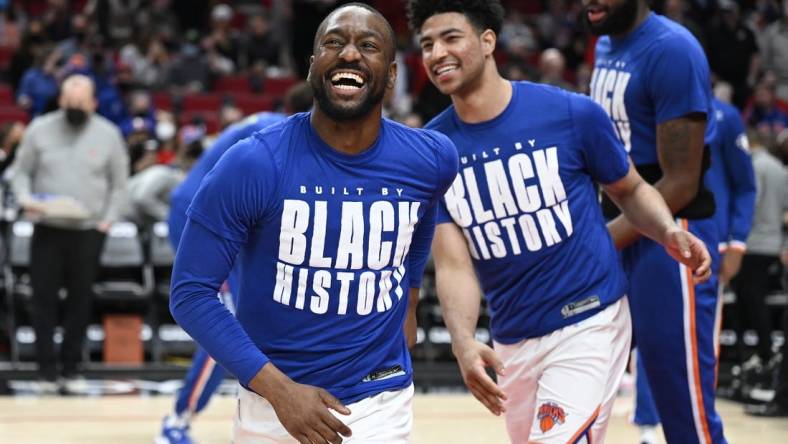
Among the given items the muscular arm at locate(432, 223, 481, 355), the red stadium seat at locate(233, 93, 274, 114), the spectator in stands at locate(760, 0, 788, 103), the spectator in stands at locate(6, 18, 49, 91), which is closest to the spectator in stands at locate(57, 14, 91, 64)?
the spectator in stands at locate(6, 18, 49, 91)

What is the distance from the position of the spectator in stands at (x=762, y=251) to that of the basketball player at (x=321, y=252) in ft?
24.3

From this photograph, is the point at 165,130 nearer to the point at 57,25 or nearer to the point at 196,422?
the point at 57,25

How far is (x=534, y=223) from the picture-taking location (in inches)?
163

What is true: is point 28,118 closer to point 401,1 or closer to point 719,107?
point 401,1

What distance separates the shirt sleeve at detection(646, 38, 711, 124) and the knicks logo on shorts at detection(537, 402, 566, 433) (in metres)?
1.15

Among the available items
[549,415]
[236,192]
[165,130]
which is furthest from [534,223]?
[165,130]

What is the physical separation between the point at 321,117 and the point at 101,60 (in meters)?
11.5

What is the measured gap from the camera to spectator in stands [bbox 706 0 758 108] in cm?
1669

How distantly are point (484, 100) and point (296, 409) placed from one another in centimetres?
157

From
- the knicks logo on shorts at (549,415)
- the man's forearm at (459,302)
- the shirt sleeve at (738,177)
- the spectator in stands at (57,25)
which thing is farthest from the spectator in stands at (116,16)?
the knicks logo on shorts at (549,415)

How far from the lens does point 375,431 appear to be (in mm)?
3320

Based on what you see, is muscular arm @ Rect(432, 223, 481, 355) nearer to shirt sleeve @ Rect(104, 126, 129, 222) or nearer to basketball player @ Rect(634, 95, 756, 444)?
basketball player @ Rect(634, 95, 756, 444)

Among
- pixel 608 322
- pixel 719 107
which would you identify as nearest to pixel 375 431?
pixel 608 322

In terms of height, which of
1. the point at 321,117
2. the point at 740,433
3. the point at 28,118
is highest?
the point at 321,117
